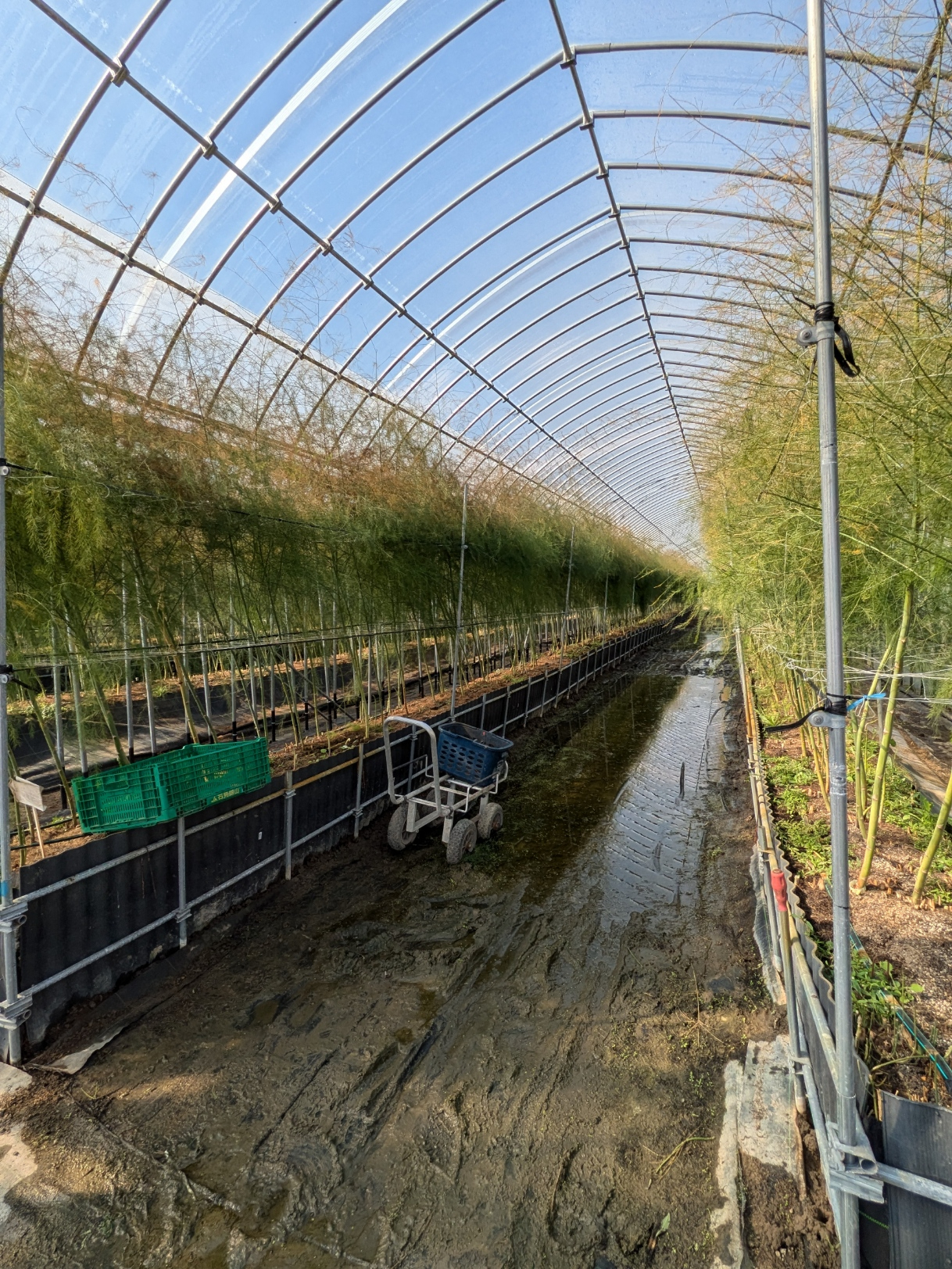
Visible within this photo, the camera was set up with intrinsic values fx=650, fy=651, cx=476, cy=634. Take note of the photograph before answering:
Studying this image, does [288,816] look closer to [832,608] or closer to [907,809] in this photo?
[832,608]

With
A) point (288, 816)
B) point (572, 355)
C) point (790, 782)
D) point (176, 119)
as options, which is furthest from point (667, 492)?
point (288, 816)

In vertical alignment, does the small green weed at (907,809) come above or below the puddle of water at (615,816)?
above

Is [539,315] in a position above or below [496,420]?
above

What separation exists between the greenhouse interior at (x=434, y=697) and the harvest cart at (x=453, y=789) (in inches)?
2.2

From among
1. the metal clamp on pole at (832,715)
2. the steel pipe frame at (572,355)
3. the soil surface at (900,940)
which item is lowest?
the soil surface at (900,940)

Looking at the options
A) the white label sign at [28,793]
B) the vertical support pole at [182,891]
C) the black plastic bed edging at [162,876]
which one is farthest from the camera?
the vertical support pole at [182,891]

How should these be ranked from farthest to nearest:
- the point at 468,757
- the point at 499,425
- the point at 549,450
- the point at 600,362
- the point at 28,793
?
the point at 549,450, the point at 499,425, the point at 600,362, the point at 468,757, the point at 28,793

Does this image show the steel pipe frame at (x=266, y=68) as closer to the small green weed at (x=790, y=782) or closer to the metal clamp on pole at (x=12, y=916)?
the metal clamp on pole at (x=12, y=916)

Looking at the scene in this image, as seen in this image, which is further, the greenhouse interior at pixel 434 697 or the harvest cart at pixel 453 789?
the harvest cart at pixel 453 789

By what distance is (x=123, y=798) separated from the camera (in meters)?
3.20

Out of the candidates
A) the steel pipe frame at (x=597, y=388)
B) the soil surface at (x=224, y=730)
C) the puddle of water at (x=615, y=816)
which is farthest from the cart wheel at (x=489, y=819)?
the steel pipe frame at (x=597, y=388)

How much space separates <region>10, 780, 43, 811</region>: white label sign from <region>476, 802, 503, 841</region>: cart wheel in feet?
9.86

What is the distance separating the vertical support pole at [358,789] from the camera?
5.12m

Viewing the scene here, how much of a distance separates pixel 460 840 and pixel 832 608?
3706 mm
